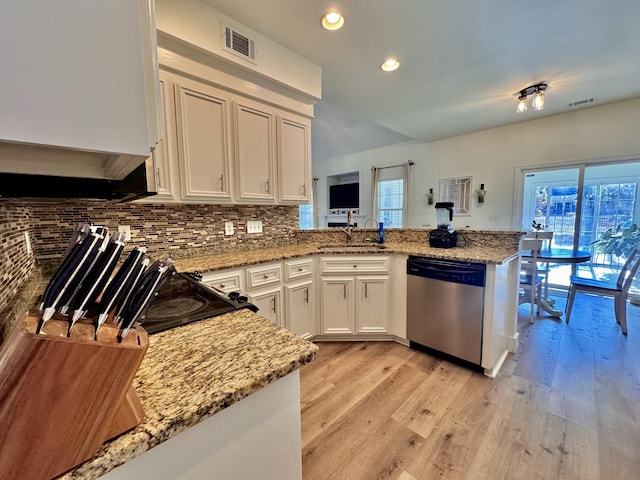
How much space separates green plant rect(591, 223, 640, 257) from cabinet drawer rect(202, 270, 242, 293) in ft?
16.4

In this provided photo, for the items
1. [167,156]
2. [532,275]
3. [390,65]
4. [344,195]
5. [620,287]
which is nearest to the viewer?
[167,156]

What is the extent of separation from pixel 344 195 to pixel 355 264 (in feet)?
14.7

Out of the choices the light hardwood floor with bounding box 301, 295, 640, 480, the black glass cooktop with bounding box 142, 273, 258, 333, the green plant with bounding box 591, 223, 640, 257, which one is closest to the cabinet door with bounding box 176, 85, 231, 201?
the black glass cooktop with bounding box 142, 273, 258, 333

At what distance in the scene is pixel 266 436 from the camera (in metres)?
0.68

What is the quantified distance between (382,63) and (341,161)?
14.1 feet

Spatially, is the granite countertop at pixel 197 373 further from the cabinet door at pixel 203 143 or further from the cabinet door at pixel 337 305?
the cabinet door at pixel 337 305

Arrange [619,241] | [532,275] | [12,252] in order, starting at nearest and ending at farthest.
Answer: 1. [12,252]
2. [532,275]
3. [619,241]

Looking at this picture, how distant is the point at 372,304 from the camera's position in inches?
100.0

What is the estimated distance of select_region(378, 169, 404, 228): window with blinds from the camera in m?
5.80

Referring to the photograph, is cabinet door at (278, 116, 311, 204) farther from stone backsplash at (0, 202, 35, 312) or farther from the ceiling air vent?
stone backsplash at (0, 202, 35, 312)

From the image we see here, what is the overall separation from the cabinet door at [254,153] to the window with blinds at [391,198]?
13.2 feet

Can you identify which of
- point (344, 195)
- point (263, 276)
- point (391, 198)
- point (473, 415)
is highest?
point (344, 195)

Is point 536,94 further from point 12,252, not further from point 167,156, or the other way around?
point 12,252

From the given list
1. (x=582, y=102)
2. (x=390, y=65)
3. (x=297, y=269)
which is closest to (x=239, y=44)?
(x=390, y=65)
